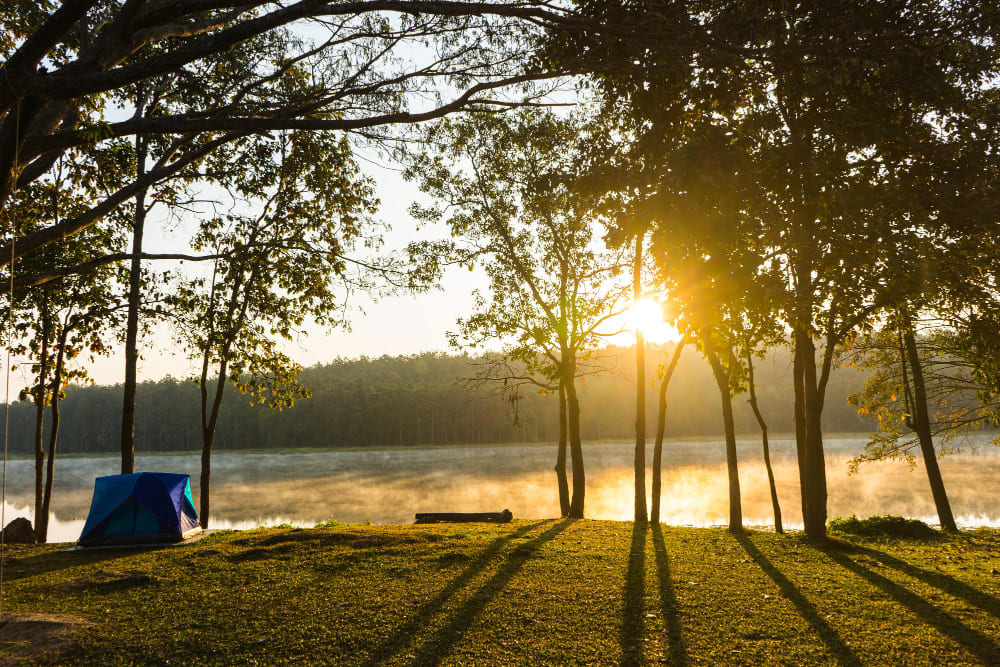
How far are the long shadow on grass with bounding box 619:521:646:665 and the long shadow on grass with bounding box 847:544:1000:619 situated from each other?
Answer: 406cm

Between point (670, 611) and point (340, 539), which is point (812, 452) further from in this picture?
point (340, 539)

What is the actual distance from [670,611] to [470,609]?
239 centimetres

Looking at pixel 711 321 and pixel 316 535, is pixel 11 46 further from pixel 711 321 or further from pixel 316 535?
pixel 711 321

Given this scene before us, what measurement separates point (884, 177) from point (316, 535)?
38.3 feet

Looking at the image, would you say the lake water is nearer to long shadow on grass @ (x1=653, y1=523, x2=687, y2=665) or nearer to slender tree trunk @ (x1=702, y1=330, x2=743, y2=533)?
slender tree trunk @ (x1=702, y1=330, x2=743, y2=533)

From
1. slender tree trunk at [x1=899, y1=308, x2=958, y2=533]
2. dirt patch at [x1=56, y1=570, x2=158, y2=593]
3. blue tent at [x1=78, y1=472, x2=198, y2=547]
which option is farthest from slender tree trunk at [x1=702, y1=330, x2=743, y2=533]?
blue tent at [x1=78, y1=472, x2=198, y2=547]

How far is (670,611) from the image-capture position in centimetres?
690

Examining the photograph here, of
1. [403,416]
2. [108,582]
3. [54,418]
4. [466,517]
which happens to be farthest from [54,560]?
[403,416]

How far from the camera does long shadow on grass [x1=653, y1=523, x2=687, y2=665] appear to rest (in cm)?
556

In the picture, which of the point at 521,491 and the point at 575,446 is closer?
the point at 575,446

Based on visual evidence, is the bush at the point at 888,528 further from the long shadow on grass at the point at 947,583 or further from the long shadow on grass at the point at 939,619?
the long shadow on grass at the point at 939,619

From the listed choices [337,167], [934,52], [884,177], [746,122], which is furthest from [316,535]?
[934,52]

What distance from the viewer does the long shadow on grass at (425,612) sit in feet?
18.2

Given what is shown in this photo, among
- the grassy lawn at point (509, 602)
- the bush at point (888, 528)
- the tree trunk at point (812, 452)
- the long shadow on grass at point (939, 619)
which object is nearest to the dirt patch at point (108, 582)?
the grassy lawn at point (509, 602)
